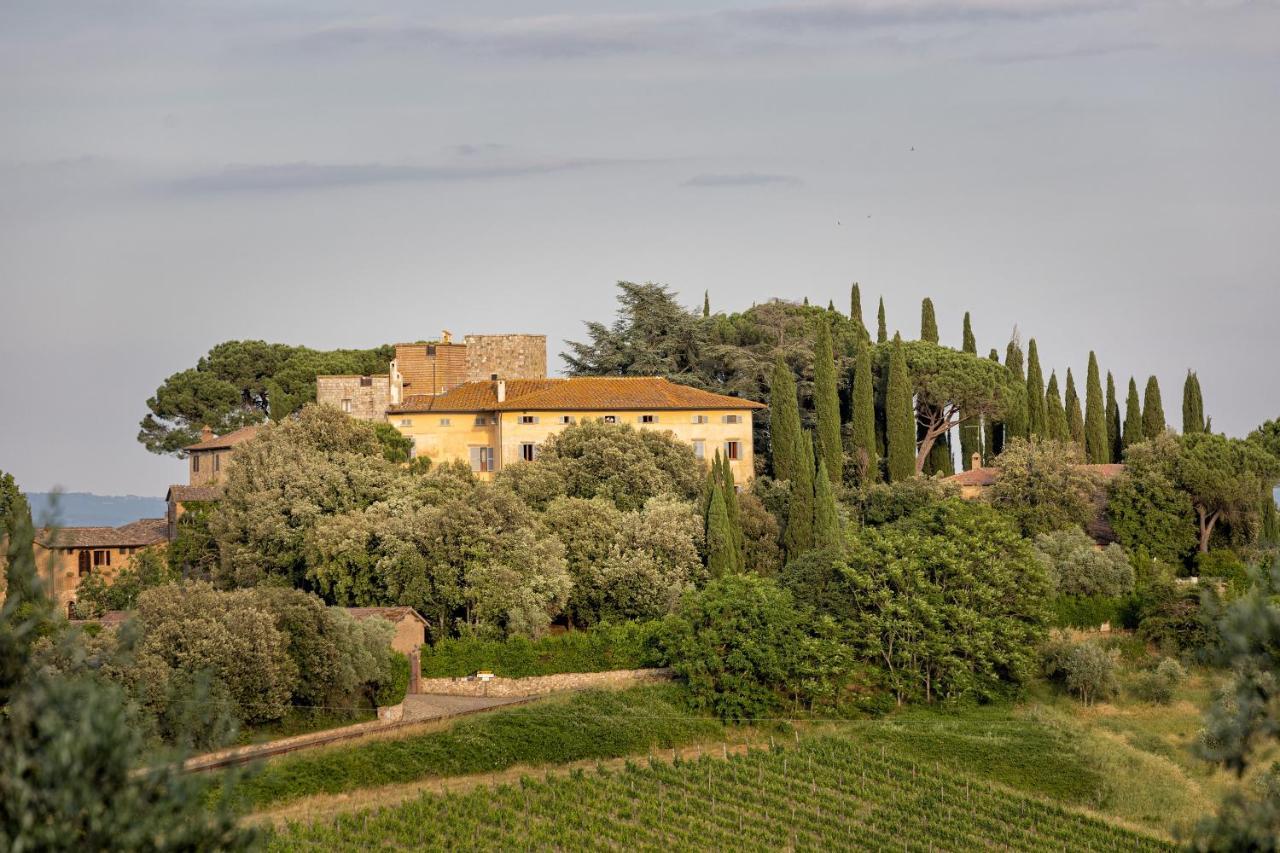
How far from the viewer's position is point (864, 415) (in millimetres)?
66750

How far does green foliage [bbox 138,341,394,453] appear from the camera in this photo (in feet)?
263

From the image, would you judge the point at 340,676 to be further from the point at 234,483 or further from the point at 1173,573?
the point at 1173,573

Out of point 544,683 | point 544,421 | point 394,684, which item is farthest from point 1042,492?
point 394,684

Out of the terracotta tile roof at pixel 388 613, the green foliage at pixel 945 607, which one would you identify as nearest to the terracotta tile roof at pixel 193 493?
the terracotta tile roof at pixel 388 613

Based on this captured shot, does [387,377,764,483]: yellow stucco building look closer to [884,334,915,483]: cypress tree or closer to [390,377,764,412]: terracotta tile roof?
[390,377,764,412]: terracotta tile roof

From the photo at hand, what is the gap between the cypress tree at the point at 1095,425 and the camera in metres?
75.7

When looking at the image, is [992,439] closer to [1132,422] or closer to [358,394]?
[1132,422]

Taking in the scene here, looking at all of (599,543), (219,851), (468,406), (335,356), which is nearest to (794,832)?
(599,543)

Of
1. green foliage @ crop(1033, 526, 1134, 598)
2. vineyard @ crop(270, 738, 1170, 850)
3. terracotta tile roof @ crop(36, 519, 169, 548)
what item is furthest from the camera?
green foliage @ crop(1033, 526, 1134, 598)

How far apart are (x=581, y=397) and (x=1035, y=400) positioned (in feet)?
70.0

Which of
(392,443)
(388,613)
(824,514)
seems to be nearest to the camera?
(388,613)

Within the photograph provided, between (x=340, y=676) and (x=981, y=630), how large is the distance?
1730 centimetres

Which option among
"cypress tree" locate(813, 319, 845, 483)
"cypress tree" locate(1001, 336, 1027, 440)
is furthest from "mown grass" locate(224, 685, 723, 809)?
"cypress tree" locate(1001, 336, 1027, 440)

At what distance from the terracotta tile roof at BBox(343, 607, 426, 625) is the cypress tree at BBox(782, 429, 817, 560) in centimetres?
1236
